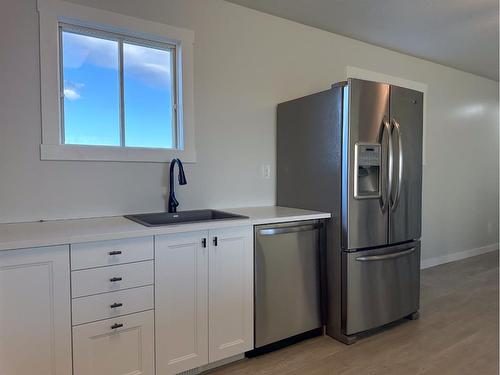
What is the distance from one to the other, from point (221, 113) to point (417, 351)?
220 centimetres

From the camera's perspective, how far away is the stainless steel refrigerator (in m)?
2.38

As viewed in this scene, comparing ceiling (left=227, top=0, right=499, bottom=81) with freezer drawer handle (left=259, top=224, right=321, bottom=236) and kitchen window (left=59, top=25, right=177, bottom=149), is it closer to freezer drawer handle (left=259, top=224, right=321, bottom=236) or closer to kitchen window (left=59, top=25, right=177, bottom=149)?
kitchen window (left=59, top=25, right=177, bottom=149)

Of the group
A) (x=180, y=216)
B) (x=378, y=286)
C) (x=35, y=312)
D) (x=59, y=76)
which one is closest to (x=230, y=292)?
(x=180, y=216)

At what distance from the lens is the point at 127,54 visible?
2.42 metres

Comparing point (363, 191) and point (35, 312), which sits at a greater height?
point (363, 191)

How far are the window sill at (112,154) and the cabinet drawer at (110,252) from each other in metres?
0.74

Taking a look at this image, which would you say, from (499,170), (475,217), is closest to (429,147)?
(475,217)

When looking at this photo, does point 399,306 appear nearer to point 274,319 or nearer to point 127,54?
point 274,319

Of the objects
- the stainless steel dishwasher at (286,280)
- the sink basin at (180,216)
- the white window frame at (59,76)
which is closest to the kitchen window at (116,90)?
the white window frame at (59,76)

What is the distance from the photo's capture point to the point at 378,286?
8.29ft

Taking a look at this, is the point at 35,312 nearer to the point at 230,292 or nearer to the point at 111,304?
the point at 111,304

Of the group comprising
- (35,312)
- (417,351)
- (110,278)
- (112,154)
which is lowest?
(417,351)

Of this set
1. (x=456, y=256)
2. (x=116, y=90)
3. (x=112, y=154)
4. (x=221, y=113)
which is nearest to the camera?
(x=112, y=154)

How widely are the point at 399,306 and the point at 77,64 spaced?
2904 mm
